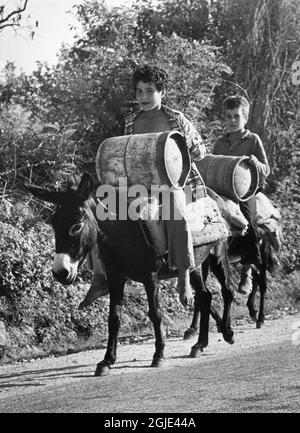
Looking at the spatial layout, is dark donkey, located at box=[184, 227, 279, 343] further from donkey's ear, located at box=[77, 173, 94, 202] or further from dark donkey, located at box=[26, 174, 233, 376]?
donkey's ear, located at box=[77, 173, 94, 202]

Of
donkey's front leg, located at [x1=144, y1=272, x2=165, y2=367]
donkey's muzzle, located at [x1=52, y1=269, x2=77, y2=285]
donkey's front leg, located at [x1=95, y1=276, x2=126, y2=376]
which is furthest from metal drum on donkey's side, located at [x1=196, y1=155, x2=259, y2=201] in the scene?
donkey's muzzle, located at [x1=52, y1=269, x2=77, y2=285]

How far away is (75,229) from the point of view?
26.9ft

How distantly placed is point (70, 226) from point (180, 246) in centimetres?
127

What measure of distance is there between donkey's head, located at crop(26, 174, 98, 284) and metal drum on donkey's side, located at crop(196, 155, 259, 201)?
2.99 meters

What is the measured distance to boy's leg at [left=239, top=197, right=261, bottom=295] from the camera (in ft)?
38.5

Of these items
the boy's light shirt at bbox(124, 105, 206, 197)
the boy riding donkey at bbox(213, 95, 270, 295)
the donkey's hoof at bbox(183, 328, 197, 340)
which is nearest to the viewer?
the boy's light shirt at bbox(124, 105, 206, 197)

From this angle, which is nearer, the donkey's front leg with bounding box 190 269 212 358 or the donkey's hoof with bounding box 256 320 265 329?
the donkey's front leg with bounding box 190 269 212 358

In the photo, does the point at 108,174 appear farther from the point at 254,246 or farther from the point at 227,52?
the point at 227,52

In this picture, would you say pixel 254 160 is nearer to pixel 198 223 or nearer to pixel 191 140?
pixel 198 223

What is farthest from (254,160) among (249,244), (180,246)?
(180,246)

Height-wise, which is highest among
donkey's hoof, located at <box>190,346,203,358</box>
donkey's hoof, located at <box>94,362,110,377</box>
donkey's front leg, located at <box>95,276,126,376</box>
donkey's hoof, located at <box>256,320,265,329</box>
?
donkey's front leg, located at <box>95,276,126,376</box>

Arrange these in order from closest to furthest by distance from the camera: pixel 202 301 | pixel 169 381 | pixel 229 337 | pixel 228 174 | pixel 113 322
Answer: pixel 169 381 → pixel 113 322 → pixel 202 301 → pixel 229 337 → pixel 228 174

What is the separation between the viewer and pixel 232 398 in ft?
22.9
